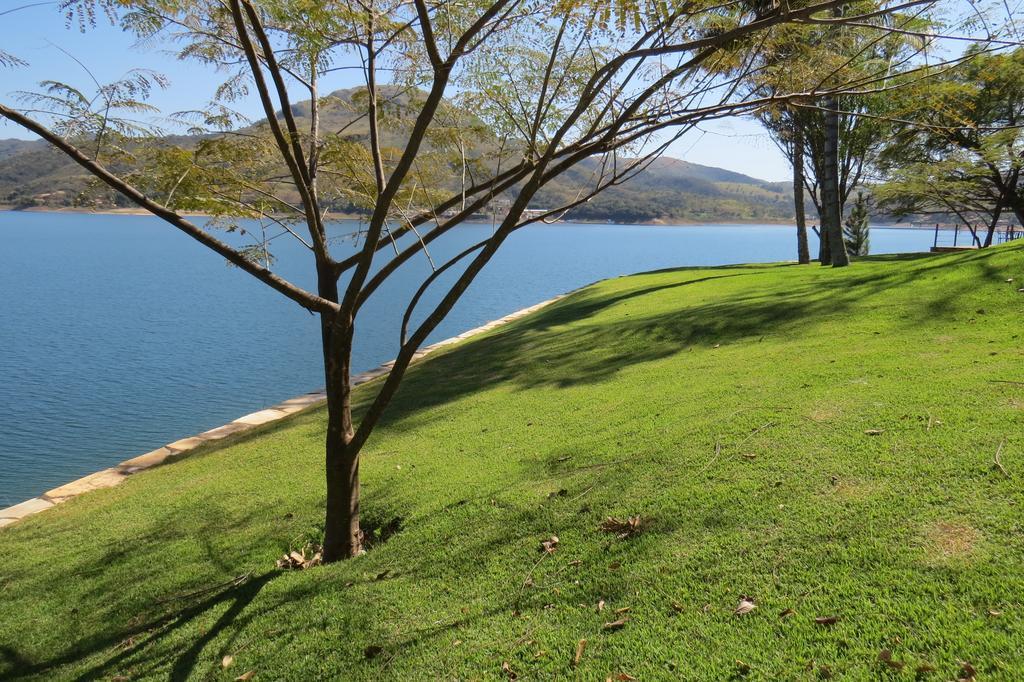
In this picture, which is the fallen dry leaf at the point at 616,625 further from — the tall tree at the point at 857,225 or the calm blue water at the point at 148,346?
the tall tree at the point at 857,225

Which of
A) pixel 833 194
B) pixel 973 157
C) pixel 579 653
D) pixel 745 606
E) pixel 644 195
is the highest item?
pixel 644 195

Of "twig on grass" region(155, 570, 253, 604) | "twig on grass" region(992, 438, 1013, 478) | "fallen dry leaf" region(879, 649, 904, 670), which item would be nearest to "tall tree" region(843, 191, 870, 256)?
"twig on grass" region(992, 438, 1013, 478)

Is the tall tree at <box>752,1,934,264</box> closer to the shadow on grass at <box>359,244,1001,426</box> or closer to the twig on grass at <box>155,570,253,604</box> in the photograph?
the shadow on grass at <box>359,244,1001,426</box>

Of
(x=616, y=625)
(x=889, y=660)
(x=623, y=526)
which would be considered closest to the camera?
(x=889, y=660)

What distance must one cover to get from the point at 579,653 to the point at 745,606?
65cm

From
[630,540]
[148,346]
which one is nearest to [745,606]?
[630,540]

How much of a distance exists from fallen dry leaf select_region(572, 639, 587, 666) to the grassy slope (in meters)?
0.03

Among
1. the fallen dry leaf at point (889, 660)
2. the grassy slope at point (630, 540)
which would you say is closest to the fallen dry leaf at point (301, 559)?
the grassy slope at point (630, 540)

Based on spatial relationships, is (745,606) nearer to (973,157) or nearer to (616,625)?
(616,625)

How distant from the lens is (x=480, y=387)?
797cm

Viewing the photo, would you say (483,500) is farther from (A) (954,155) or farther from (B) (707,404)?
(A) (954,155)

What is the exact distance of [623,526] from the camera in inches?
133

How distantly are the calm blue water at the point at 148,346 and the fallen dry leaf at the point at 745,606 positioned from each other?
462 cm

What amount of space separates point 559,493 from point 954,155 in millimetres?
18811
